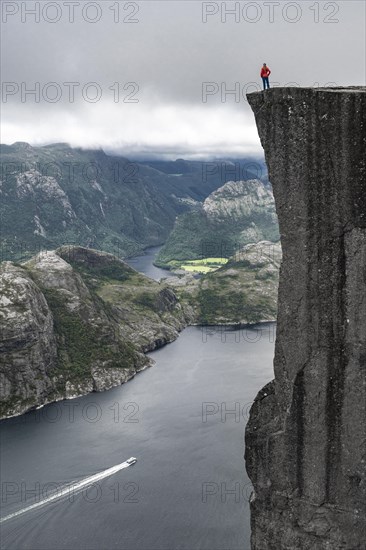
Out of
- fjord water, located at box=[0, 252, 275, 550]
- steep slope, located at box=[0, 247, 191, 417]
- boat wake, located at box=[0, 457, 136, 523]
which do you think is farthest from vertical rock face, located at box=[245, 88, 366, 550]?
steep slope, located at box=[0, 247, 191, 417]

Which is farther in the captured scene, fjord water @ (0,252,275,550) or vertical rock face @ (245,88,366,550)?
fjord water @ (0,252,275,550)

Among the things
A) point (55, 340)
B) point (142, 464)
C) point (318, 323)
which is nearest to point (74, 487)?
point (142, 464)

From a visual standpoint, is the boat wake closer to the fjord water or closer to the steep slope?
the fjord water

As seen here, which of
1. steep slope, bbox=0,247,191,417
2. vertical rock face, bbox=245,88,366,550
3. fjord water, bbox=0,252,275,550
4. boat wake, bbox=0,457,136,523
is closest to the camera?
vertical rock face, bbox=245,88,366,550

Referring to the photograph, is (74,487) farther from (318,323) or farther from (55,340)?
(318,323)

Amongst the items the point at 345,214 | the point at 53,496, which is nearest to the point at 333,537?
the point at 345,214

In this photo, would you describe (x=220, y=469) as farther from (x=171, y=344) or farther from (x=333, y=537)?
(x=171, y=344)
